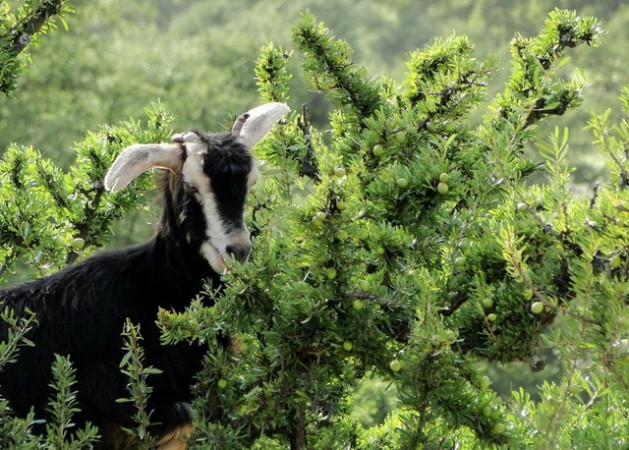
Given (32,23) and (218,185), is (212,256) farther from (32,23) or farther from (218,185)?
(32,23)

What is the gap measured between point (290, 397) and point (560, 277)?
107cm

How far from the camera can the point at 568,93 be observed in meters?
5.15

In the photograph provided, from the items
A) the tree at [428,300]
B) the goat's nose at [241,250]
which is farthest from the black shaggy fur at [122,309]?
the tree at [428,300]

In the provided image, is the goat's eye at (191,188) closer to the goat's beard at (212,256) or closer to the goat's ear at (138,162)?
the goat's ear at (138,162)

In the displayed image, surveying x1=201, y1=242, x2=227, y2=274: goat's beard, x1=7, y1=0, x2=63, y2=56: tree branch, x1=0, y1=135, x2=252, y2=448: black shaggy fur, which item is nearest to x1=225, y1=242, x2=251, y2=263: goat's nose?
x1=201, y1=242, x2=227, y2=274: goat's beard

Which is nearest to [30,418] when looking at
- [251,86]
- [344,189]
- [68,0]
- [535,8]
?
[344,189]

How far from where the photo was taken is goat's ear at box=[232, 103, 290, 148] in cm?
613

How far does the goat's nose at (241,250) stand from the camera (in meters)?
5.57

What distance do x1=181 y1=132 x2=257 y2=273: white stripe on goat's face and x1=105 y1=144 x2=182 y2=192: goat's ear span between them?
9cm

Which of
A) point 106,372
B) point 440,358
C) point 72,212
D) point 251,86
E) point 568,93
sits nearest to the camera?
point 440,358

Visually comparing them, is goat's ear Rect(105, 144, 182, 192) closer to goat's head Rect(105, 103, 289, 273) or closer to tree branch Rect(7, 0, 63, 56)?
goat's head Rect(105, 103, 289, 273)

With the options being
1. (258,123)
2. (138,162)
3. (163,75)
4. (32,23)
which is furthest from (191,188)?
(163,75)

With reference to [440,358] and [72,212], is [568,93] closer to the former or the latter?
[440,358]

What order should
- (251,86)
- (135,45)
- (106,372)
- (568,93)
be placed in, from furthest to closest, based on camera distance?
(135,45)
(251,86)
(106,372)
(568,93)
